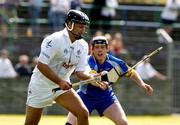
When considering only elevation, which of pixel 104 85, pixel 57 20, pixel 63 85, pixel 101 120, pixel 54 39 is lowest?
pixel 101 120

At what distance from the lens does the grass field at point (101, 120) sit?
61.5 ft

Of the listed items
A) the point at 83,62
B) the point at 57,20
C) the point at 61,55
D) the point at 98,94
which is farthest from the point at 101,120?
the point at 61,55

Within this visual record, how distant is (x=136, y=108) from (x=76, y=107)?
10610 millimetres

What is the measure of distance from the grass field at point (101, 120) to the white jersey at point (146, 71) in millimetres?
1175

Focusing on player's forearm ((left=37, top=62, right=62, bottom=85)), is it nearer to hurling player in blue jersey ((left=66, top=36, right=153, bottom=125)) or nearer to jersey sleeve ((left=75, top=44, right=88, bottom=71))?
jersey sleeve ((left=75, top=44, right=88, bottom=71))

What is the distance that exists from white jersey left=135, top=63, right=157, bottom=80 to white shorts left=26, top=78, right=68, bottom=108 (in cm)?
1006

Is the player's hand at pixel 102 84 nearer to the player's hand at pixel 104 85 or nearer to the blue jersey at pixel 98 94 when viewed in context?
the player's hand at pixel 104 85

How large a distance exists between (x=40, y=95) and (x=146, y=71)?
1038 cm

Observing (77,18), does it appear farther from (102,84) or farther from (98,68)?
(98,68)

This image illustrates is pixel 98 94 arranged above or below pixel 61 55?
below

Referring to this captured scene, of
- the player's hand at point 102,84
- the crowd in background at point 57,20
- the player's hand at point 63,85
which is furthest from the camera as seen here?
the crowd in background at point 57,20

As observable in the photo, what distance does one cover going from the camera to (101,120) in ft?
64.6

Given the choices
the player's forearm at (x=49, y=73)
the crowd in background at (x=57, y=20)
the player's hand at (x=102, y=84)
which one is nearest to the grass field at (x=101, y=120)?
the crowd in background at (x=57, y=20)

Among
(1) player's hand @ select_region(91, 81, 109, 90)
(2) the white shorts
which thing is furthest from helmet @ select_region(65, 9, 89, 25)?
(1) player's hand @ select_region(91, 81, 109, 90)
